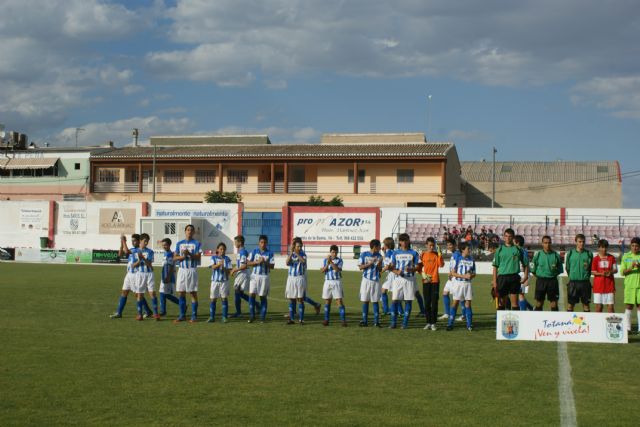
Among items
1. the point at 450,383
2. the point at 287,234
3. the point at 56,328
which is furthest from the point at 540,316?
the point at 287,234

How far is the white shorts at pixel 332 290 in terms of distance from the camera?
49.8ft

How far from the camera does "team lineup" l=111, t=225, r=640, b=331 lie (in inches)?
567

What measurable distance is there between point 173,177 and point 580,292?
167 ft

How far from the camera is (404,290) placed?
586 inches

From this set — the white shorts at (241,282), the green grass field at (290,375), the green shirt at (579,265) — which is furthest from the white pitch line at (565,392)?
the white shorts at (241,282)

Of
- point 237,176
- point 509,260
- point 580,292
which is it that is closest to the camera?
point 580,292

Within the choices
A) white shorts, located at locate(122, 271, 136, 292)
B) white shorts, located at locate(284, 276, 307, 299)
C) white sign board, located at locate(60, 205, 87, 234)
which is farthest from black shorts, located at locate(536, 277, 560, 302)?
white sign board, located at locate(60, 205, 87, 234)

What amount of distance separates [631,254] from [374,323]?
17.1 feet

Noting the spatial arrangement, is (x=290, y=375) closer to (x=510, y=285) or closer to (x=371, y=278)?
(x=371, y=278)

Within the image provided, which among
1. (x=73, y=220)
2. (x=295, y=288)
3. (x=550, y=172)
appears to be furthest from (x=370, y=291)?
(x=550, y=172)

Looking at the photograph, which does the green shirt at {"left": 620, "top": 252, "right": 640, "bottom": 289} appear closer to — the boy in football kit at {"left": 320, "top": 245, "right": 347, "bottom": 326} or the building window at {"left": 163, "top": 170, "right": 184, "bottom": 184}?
the boy in football kit at {"left": 320, "top": 245, "right": 347, "bottom": 326}

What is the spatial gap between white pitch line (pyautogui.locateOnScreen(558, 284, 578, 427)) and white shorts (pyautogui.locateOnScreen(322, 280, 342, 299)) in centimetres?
462

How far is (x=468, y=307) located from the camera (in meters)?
14.9

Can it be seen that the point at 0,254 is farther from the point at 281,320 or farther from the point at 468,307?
the point at 468,307
